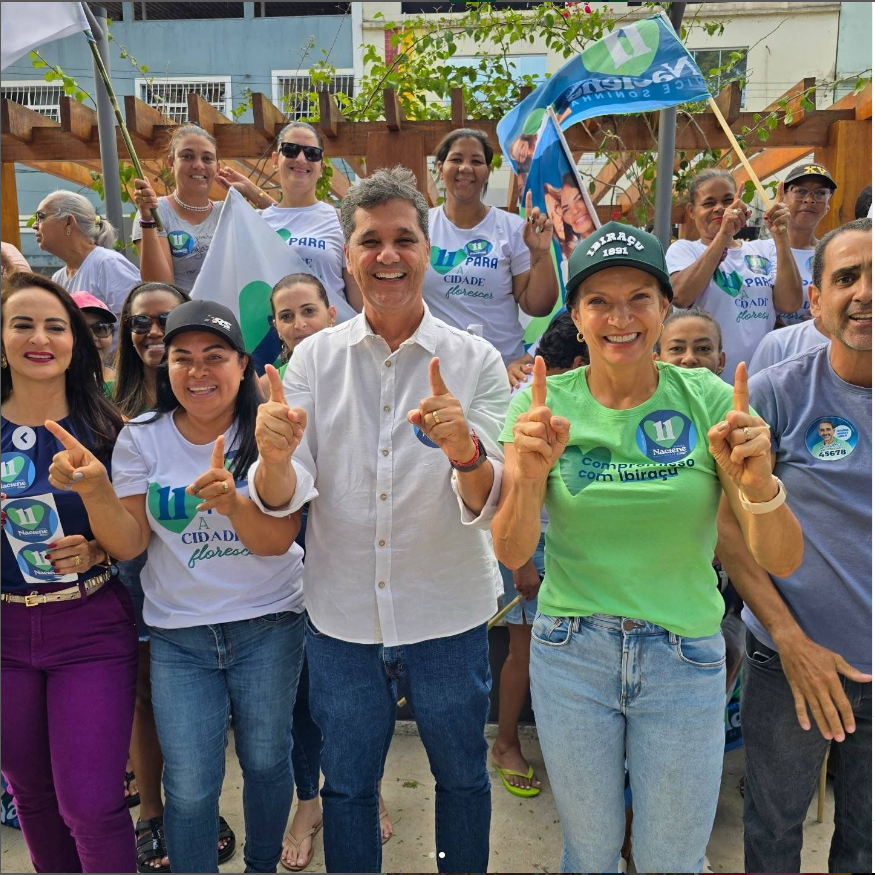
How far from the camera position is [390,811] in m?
3.15

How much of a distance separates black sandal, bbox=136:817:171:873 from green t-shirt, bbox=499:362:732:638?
1.81 metres

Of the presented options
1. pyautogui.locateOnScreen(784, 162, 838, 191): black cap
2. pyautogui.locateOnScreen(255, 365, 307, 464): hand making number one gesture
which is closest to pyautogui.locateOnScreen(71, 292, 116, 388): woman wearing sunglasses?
pyautogui.locateOnScreen(255, 365, 307, 464): hand making number one gesture

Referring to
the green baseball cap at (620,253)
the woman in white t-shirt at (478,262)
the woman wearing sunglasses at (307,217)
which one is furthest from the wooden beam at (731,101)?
the green baseball cap at (620,253)

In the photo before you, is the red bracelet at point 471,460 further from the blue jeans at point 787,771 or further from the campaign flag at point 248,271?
the campaign flag at point 248,271

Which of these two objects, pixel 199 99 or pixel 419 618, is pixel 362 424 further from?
pixel 199 99

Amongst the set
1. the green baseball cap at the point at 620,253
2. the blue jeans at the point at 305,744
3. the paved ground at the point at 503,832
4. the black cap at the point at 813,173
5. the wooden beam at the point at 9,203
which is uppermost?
the wooden beam at the point at 9,203

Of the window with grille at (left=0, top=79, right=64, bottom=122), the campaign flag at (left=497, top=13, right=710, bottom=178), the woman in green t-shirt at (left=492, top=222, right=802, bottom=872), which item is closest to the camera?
the woman in green t-shirt at (left=492, top=222, right=802, bottom=872)

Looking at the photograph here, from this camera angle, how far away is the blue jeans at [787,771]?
2146mm

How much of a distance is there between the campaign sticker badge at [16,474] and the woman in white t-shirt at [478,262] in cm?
193

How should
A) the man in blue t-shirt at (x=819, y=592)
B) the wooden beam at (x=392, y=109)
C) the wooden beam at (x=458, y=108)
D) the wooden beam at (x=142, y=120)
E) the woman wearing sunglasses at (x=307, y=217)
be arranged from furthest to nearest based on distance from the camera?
1. the wooden beam at (x=142, y=120)
2. the wooden beam at (x=458, y=108)
3. the wooden beam at (x=392, y=109)
4. the woman wearing sunglasses at (x=307, y=217)
5. the man in blue t-shirt at (x=819, y=592)

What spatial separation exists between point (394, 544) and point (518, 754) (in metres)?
1.63

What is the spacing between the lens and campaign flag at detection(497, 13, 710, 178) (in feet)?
11.0

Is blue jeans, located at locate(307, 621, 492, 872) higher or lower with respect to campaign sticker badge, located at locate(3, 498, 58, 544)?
lower

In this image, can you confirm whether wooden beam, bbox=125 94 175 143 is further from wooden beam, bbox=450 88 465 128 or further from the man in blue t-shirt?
the man in blue t-shirt
